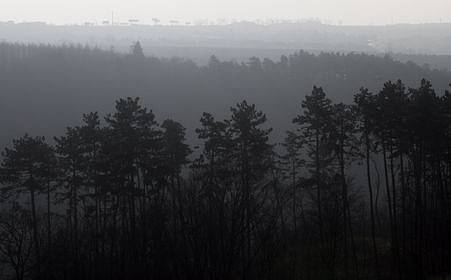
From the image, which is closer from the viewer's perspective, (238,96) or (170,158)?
(170,158)

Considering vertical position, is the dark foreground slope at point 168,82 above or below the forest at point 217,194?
above

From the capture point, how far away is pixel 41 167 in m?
32.1

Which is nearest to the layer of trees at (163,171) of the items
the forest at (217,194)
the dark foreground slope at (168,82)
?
the forest at (217,194)

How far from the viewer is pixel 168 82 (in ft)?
481

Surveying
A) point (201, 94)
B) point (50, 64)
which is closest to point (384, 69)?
point (201, 94)

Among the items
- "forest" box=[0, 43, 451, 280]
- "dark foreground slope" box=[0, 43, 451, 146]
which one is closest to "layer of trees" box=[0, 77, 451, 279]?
"forest" box=[0, 43, 451, 280]

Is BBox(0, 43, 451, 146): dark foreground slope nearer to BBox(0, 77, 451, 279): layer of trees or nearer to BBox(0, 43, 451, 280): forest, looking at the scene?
BBox(0, 43, 451, 280): forest

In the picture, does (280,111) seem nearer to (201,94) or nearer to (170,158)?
(201,94)

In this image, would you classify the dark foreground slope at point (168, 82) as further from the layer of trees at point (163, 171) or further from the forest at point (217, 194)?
the layer of trees at point (163, 171)

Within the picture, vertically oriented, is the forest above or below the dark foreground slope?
below

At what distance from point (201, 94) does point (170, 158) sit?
350ft

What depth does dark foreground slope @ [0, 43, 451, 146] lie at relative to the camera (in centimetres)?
12500

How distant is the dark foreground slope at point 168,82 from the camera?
4921 inches

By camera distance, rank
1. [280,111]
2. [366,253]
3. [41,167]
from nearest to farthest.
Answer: [41,167]
[366,253]
[280,111]
